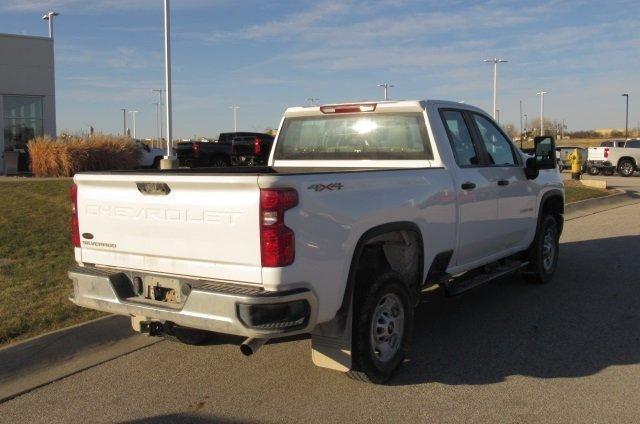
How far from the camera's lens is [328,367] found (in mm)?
4527

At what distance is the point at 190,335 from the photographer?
16.8 ft

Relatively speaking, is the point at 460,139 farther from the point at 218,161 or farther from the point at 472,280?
the point at 218,161

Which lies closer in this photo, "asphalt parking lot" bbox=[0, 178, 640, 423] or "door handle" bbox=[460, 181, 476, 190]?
"asphalt parking lot" bbox=[0, 178, 640, 423]

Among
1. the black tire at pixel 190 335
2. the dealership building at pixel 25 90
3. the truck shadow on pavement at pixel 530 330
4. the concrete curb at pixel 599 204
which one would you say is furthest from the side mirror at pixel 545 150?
the dealership building at pixel 25 90

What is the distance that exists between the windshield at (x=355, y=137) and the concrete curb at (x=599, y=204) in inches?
403

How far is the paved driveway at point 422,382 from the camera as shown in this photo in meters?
4.17

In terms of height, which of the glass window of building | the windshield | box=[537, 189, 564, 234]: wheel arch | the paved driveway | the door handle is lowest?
the paved driveway

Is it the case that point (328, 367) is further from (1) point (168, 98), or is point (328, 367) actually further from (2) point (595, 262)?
(1) point (168, 98)

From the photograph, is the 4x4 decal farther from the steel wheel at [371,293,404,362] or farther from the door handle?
the door handle

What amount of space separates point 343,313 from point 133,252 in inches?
57.6

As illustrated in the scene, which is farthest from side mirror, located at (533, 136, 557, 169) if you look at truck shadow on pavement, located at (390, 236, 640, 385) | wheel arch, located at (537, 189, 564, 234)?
truck shadow on pavement, located at (390, 236, 640, 385)

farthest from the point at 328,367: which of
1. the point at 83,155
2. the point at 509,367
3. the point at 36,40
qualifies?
the point at 36,40

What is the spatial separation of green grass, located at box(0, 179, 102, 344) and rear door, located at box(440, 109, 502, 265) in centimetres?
332

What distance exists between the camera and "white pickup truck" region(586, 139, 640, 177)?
3244 centimetres
